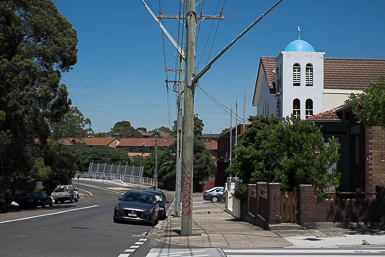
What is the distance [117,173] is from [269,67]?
52.3m

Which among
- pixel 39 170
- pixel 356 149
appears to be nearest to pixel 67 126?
pixel 39 170

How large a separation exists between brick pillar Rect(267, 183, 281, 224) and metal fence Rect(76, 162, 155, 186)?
6354 cm

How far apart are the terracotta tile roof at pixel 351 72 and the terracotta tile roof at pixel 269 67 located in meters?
4.31

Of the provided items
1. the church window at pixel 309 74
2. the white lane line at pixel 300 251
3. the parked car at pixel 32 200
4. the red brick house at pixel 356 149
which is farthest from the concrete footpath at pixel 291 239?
the parked car at pixel 32 200

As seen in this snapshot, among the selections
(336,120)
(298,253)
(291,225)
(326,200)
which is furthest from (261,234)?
(336,120)

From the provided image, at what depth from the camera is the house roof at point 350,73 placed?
112ft

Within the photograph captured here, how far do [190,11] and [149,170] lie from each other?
218 feet

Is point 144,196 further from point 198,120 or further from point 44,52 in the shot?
point 198,120

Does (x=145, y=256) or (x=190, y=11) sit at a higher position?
(x=190, y=11)

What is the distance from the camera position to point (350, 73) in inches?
1400

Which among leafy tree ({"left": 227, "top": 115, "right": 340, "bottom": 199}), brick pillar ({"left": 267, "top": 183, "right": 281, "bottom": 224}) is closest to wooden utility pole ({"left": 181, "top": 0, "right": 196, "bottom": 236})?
brick pillar ({"left": 267, "top": 183, "right": 281, "bottom": 224})

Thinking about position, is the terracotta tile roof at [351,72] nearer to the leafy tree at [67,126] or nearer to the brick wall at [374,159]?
the brick wall at [374,159]

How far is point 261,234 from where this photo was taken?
1423 centimetres

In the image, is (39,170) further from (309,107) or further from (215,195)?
(309,107)
